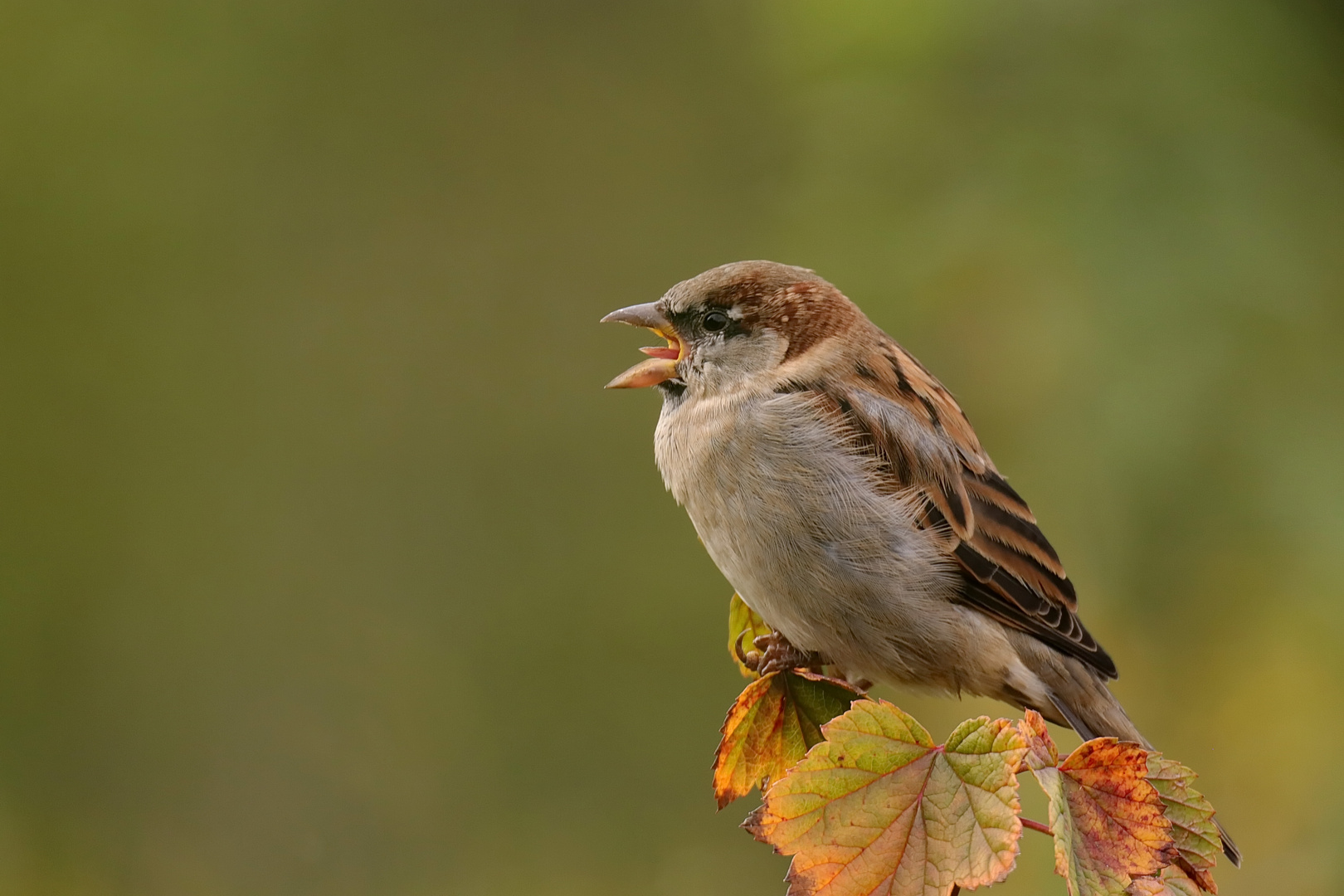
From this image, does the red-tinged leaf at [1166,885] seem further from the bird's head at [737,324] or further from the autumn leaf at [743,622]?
the bird's head at [737,324]

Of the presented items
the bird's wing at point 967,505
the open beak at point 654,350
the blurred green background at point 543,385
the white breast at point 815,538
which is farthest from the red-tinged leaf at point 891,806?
the blurred green background at point 543,385

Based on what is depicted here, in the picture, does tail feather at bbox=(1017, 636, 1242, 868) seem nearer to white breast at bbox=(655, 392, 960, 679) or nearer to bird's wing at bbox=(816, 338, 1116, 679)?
bird's wing at bbox=(816, 338, 1116, 679)

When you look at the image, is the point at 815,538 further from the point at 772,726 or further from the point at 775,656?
the point at 772,726

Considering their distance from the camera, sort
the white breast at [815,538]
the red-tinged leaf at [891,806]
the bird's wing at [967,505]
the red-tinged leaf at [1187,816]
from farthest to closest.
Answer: the bird's wing at [967,505]
the white breast at [815,538]
the red-tinged leaf at [1187,816]
the red-tinged leaf at [891,806]

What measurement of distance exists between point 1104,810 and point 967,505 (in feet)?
3.29

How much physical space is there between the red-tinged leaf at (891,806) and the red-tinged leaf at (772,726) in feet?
0.93

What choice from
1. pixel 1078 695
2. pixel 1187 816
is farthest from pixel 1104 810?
pixel 1078 695

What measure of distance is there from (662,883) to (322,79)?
4006 millimetres

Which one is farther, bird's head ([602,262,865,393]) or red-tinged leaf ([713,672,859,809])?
bird's head ([602,262,865,393])

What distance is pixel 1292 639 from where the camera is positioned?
3.42 metres

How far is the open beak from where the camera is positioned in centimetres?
228

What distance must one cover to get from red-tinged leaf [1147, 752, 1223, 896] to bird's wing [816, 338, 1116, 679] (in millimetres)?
847

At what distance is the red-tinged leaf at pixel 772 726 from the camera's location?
1582 mm

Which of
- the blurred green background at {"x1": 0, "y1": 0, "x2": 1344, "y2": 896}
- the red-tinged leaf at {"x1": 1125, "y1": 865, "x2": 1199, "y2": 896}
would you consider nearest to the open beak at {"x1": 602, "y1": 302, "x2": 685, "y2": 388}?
the red-tinged leaf at {"x1": 1125, "y1": 865, "x2": 1199, "y2": 896}
